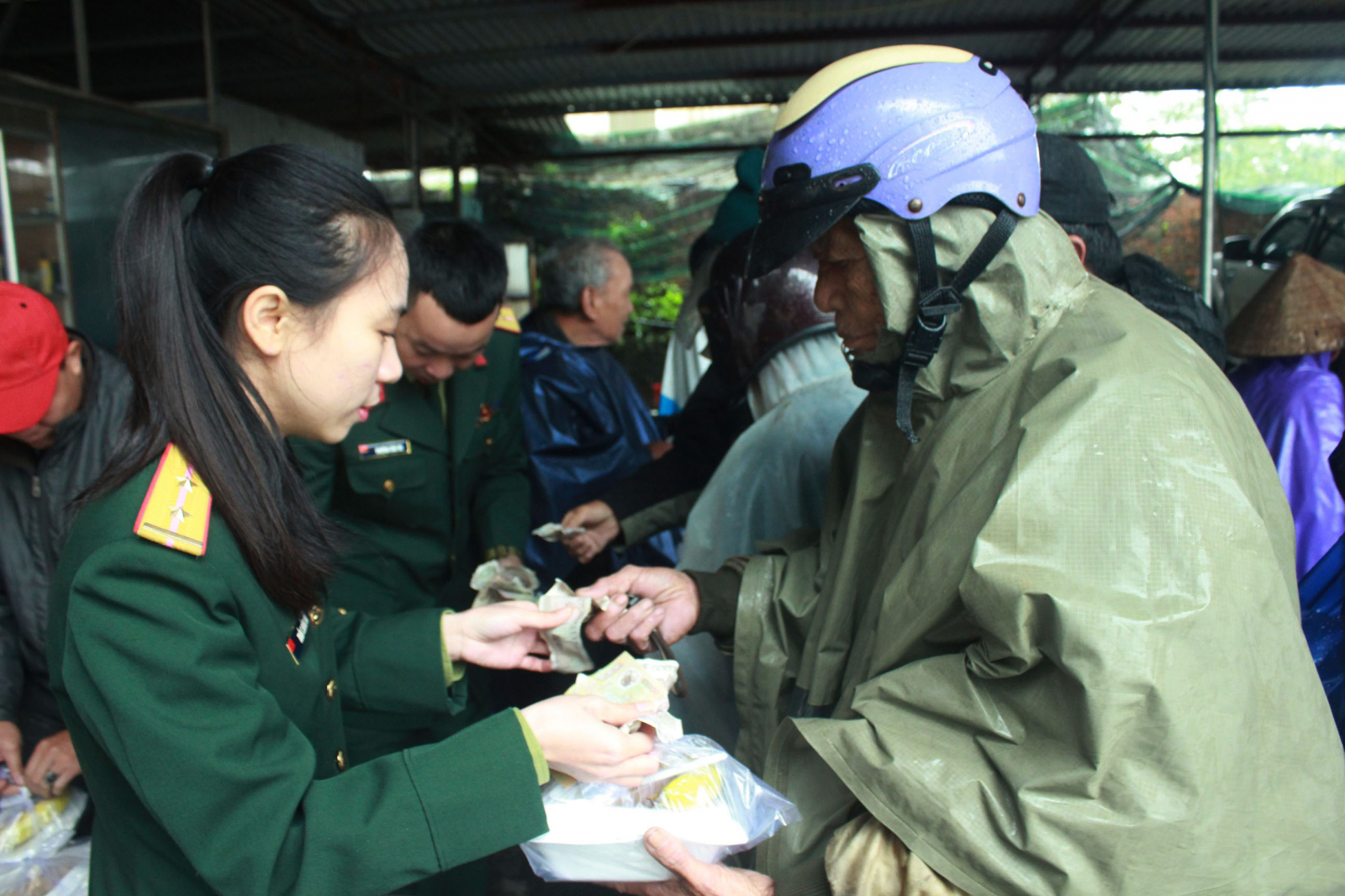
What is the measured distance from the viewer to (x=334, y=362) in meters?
1.31

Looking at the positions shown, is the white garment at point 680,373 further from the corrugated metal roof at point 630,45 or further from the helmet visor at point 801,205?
the helmet visor at point 801,205

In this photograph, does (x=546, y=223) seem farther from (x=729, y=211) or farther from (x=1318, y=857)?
(x=1318, y=857)

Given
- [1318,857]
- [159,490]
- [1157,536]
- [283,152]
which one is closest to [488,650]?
[159,490]

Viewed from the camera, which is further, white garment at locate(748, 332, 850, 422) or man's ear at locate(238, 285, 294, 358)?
white garment at locate(748, 332, 850, 422)

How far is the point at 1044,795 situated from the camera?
3.56 ft

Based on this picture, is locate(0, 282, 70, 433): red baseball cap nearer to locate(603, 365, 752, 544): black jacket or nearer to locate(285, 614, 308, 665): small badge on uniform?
locate(285, 614, 308, 665): small badge on uniform

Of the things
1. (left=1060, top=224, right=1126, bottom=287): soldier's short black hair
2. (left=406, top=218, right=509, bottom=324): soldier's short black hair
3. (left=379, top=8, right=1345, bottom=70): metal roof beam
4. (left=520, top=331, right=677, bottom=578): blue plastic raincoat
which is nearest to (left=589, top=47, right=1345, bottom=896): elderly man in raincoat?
(left=1060, top=224, right=1126, bottom=287): soldier's short black hair

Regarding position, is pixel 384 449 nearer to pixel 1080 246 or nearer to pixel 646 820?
pixel 646 820

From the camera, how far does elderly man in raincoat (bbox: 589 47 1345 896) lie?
1.07 meters

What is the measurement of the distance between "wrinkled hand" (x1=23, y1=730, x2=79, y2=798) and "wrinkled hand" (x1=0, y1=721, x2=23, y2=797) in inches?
0.7

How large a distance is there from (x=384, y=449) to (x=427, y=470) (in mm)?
189

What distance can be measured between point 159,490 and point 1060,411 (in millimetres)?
1242

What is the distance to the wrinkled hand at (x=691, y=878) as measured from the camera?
130cm

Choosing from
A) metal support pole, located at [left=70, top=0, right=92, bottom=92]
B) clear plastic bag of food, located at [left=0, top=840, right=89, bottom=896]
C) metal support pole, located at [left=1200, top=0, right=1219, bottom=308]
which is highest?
metal support pole, located at [left=70, top=0, right=92, bottom=92]
